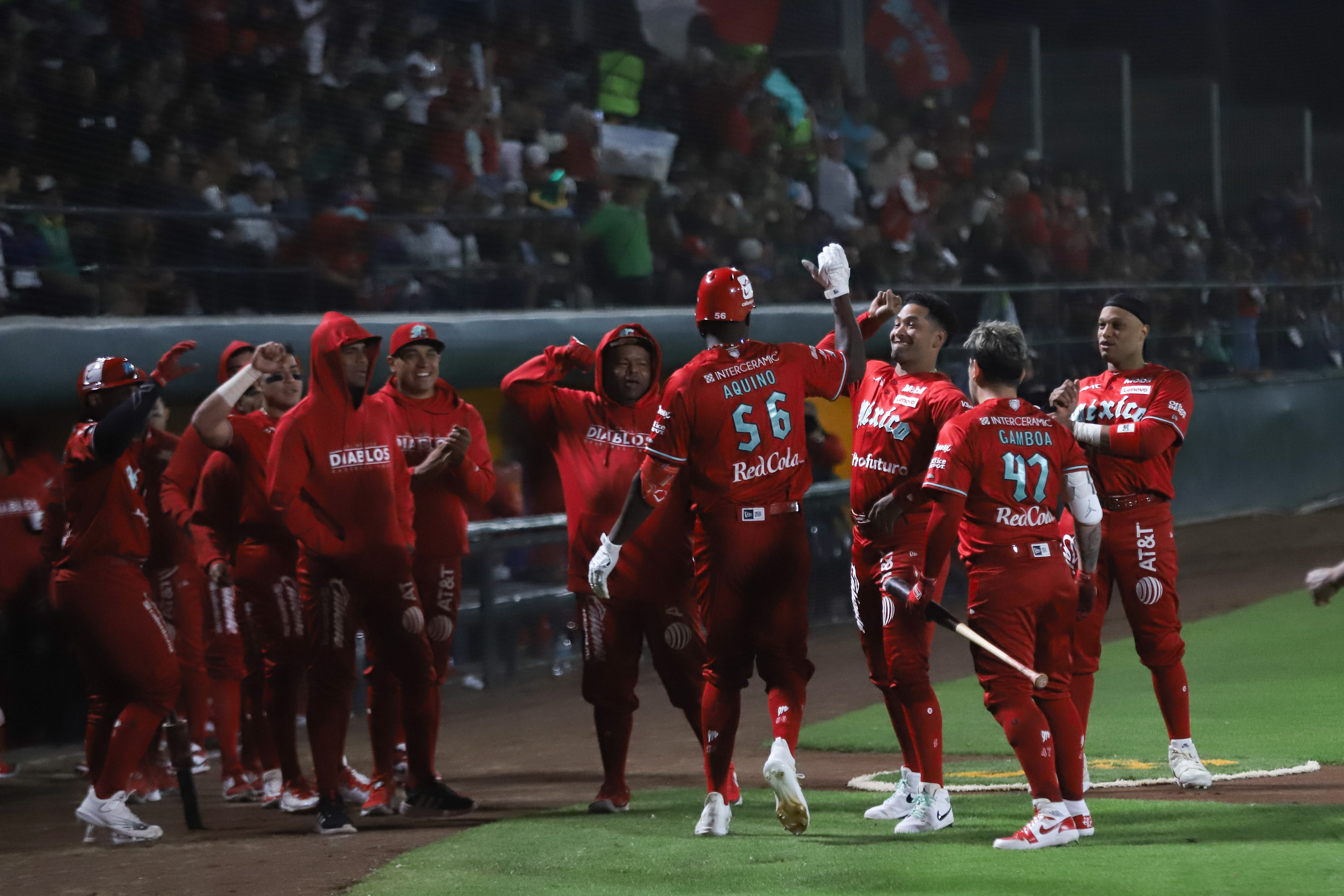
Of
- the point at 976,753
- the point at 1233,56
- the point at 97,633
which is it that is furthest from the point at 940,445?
the point at 1233,56

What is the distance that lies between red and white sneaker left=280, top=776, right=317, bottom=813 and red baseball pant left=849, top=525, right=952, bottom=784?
2.72m

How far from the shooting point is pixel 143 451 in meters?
7.73

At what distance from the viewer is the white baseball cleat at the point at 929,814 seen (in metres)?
5.48

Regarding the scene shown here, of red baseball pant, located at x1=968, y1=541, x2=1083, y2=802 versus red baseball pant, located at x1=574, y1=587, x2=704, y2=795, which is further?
red baseball pant, located at x1=574, y1=587, x2=704, y2=795

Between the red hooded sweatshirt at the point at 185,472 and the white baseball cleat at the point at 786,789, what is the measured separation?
361 centimetres

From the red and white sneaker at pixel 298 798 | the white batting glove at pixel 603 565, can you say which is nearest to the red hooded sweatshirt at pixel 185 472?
the red and white sneaker at pixel 298 798

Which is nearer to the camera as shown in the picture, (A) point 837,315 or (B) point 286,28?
(A) point 837,315

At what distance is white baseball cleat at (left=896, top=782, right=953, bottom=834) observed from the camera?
548cm

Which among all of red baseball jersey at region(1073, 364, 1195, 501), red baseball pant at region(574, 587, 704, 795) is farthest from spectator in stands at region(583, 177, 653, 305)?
red baseball jersey at region(1073, 364, 1195, 501)

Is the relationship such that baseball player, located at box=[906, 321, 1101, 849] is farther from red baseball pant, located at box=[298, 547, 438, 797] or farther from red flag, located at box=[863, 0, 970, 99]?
red flag, located at box=[863, 0, 970, 99]

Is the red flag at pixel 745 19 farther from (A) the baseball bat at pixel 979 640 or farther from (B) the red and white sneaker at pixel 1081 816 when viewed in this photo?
(B) the red and white sneaker at pixel 1081 816

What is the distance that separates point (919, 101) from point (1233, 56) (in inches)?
314

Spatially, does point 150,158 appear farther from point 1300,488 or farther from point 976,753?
point 1300,488

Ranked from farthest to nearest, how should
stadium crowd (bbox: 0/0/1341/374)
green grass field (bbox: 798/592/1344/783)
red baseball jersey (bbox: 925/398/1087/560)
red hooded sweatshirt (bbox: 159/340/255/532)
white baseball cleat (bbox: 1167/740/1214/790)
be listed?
1. stadium crowd (bbox: 0/0/1341/374)
2. red hooded sweatshirt (bbox: 159/340/255/532)
3. green grass field (bbox: 798/592/1344/783)
4. white baseball cleat (bbox: 1167/740/1214/790)
5. red baseball jersey (bbox: 925/398/1087/560)
